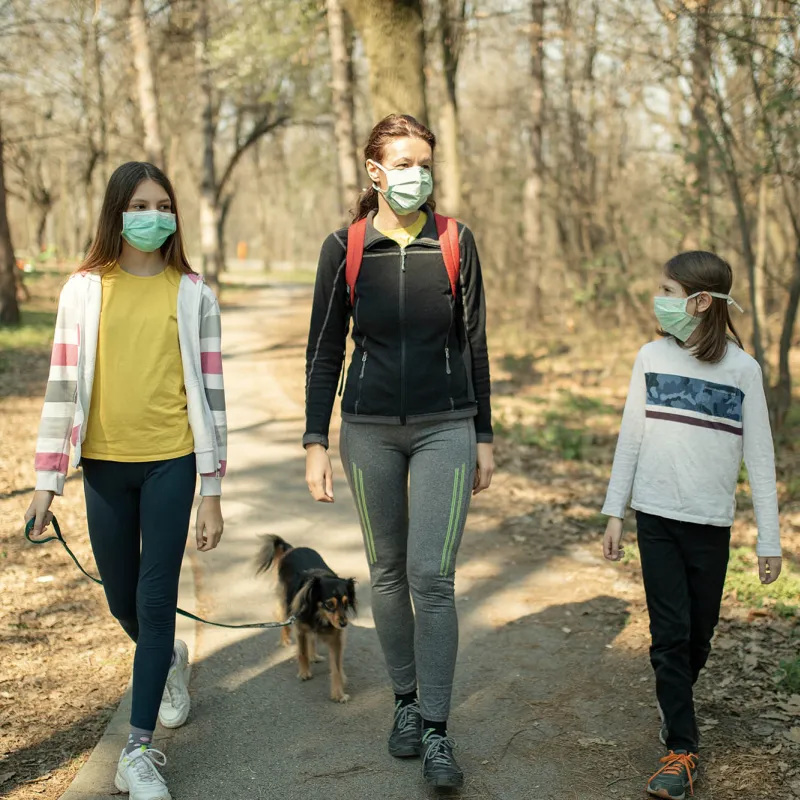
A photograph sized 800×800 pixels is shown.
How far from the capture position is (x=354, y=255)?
142 inches

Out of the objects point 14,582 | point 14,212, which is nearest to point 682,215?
point 14,582

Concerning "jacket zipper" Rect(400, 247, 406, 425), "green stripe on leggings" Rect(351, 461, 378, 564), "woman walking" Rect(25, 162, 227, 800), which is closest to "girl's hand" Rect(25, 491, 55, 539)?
"woman walking" Rect(25, 162, 227, 800)

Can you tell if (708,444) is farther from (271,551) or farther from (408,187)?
(271,551)

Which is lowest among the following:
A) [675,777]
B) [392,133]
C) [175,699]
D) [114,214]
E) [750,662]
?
[750,662]

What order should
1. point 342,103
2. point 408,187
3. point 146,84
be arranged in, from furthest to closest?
point 146,84, point 342,103, point 408,187

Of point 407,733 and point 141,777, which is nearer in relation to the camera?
point 141,777

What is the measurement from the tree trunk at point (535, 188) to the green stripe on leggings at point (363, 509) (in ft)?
49.7

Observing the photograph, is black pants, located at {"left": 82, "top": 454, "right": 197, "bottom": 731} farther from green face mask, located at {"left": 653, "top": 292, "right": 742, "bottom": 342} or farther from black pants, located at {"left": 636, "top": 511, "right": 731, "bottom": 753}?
green face mask, located at {"left": 653, "top": 292, "right": 742, "bottom": 342}

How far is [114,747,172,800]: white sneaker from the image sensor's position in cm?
343

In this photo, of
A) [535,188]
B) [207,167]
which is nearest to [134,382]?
[535,188]

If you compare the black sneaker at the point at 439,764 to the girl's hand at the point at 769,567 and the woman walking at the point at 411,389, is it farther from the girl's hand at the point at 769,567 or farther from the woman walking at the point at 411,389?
the girl's hand at the point at 769,567

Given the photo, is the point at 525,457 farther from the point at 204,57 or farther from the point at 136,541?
the point at 204,57

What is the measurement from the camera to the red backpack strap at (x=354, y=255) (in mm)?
3609

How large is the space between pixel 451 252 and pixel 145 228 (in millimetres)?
1125
